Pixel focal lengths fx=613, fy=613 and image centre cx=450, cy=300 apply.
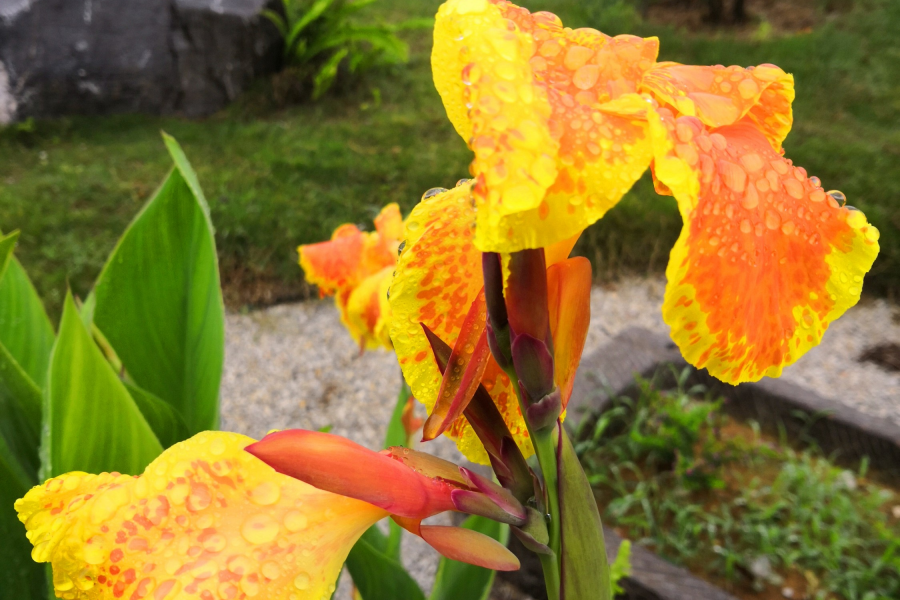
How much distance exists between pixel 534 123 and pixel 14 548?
Result: 64 cm

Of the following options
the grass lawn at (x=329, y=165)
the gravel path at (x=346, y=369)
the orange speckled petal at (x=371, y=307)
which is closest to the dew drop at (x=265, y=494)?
the orange speckled petal at (x=371, y=307)

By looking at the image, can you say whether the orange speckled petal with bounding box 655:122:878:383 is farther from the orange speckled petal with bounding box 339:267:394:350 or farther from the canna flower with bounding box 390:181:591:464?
the orange speckled petal with bounding box 339:267:394:350

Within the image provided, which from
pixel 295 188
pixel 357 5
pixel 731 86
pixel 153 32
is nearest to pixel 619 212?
pixel 295 188

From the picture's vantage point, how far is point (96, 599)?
1.08 ft

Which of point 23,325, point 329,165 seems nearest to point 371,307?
point 23,325

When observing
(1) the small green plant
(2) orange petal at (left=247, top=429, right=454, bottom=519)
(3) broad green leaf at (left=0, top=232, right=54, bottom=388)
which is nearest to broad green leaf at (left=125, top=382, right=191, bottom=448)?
(3) broad green leaf at (left=0, top=232, right=54, bottom=388)

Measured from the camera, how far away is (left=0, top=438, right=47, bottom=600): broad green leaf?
0.57 meters

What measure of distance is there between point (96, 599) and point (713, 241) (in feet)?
1.20

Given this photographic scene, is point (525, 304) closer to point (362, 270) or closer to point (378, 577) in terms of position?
point (378, 577)

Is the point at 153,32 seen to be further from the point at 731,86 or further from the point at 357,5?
the point at 731,86

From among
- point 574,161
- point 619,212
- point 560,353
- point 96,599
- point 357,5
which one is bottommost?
point 619,212

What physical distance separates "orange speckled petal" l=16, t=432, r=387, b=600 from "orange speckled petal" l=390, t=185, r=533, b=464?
0.09 meters

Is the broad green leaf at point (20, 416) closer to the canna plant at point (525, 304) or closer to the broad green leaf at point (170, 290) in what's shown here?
the broad green leaf at point (170, 290)

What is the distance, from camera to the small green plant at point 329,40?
13.6ft
